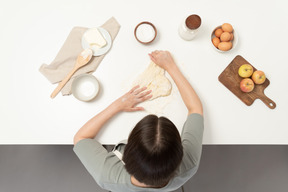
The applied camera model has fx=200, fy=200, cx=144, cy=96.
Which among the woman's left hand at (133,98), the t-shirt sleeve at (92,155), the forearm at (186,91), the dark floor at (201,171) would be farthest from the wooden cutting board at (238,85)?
the dark floor at (201,171)

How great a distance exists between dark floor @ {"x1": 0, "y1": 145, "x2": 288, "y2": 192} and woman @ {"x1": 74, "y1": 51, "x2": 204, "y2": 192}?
707 mm

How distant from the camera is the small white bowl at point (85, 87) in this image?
785 millimetres

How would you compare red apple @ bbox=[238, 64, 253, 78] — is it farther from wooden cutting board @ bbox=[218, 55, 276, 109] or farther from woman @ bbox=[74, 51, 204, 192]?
woman @ bbox=[74, 51, 204, 192]

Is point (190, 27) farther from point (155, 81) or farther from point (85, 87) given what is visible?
point (85, 87)

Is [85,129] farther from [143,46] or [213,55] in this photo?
[213,55]

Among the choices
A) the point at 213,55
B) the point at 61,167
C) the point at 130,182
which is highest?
the point at 213,55

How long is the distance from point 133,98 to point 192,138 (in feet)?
0.86

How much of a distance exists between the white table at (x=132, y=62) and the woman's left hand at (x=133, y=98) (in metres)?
0.03

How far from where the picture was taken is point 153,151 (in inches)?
17.9

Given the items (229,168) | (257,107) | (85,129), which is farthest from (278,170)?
(85,129)

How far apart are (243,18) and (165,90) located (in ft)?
1.56

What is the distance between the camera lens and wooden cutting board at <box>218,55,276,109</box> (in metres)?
0.79

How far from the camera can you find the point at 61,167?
1.34 meters

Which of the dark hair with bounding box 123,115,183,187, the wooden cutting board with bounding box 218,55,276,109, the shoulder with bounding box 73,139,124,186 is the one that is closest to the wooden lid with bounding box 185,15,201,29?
the wooden cutting board with bounding box 218,55,276,109
